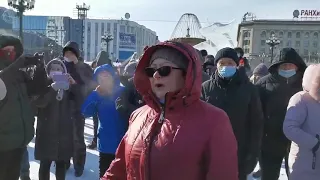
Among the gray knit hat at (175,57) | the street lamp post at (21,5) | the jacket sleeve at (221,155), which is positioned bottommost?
the jacket sleeve at (221,155)

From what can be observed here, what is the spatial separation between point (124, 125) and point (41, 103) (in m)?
0.84

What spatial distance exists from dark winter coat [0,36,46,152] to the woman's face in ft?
5.91

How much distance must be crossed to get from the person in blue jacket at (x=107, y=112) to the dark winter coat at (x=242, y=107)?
90 cm

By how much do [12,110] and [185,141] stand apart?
1.99 meters

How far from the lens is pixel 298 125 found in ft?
10.6

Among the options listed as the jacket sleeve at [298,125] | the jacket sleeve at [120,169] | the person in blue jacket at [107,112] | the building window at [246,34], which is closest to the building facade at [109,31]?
the building window at [246,34]

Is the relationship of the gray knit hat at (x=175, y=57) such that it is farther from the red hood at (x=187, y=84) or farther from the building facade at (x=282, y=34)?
the building facade at (x=282, y=34)

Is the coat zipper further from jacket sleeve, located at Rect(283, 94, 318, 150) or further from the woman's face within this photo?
jacket sleeve, located at Rect(283, 94, 318, 150)

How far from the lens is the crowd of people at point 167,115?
1.81 m

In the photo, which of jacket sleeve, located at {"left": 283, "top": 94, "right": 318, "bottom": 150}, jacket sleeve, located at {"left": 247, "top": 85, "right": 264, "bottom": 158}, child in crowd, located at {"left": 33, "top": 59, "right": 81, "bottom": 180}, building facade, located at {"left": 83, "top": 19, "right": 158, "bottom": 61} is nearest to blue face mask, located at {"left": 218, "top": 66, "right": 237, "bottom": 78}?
jacket sleeve, located at {"left": 247, "top": 85, "right": 264, "bottom": 158}

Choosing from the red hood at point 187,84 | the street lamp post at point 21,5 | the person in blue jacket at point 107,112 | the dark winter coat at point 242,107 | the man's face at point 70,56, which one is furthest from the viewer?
the street lamp post at point 21,5

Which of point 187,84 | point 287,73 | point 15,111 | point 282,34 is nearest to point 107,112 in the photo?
point 15,111

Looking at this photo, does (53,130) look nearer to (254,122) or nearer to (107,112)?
(107,112)

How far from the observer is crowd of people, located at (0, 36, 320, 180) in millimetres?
1810
